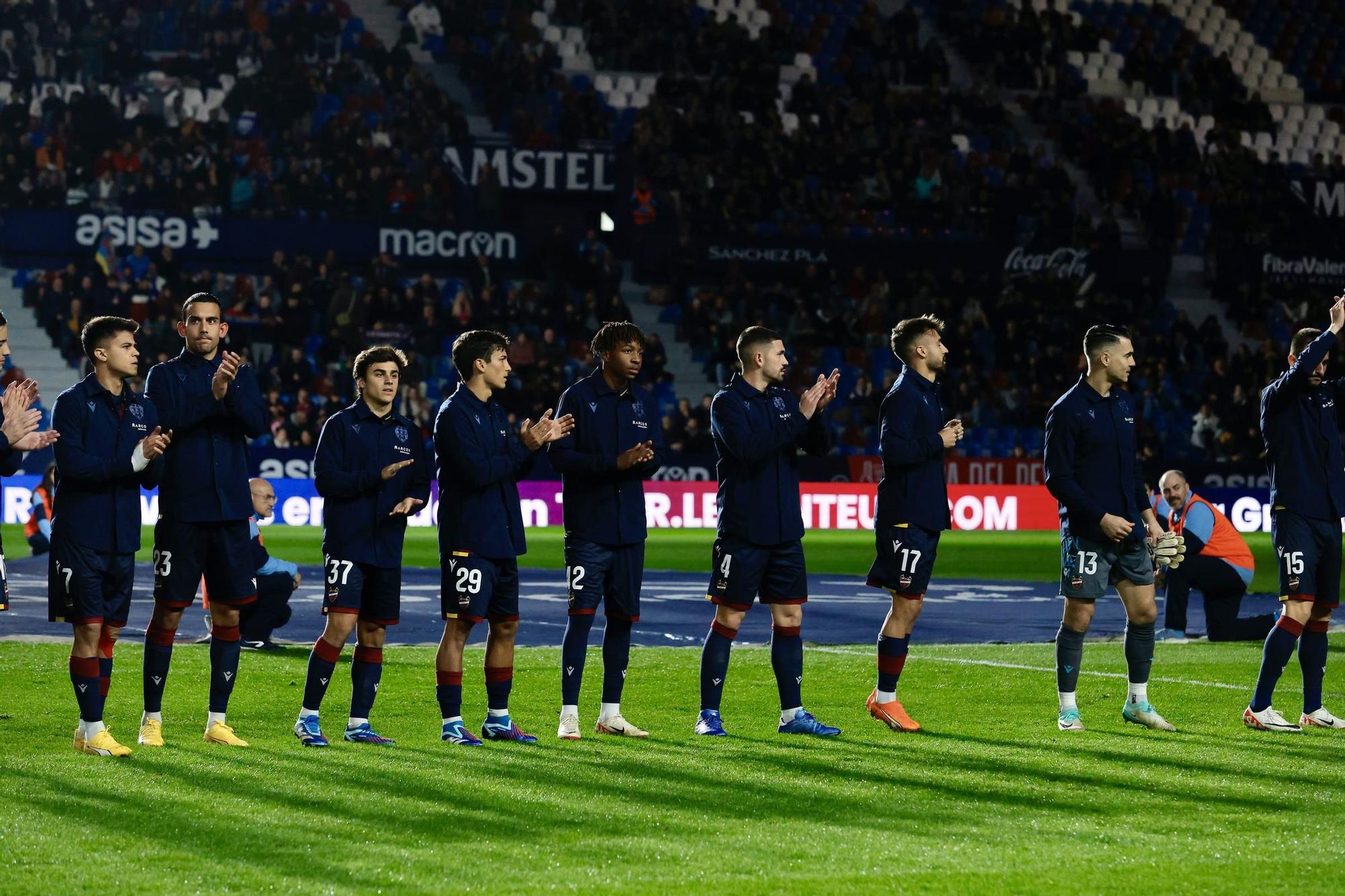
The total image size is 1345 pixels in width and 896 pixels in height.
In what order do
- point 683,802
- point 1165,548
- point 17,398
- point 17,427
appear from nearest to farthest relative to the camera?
point 683,802 → point 17,427 → point 17,398 → point 1165,548

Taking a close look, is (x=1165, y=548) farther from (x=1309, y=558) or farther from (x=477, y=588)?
(x=477, y=588)

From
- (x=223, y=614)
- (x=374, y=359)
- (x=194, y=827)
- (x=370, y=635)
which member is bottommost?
(x=194, y=827)

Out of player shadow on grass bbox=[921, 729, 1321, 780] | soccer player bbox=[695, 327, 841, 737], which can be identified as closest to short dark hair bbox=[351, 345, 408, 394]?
soccer player bbox=[695, 327, 841, 737]

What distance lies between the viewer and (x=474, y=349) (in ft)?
30.6

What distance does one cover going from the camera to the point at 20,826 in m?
6.71

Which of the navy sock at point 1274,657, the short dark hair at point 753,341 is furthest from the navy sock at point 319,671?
the navy sock at point 1274,657

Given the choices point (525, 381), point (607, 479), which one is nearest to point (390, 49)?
point (525, 381)

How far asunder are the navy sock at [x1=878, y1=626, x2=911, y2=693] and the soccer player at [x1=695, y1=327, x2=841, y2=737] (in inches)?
19.3

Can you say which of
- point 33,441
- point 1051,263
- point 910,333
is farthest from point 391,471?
point 1051,263

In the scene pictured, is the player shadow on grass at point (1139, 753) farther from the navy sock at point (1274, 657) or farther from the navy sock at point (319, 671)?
the navy sock at point (319, 671)

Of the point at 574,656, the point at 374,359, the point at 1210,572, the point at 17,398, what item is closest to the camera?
the point at 17,398

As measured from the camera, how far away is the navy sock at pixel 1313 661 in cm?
995

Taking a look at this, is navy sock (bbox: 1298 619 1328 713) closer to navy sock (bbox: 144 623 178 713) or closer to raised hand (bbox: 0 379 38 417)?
navy sock (bbox: 144 623 178 713)

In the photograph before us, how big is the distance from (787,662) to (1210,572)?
7.09 m
